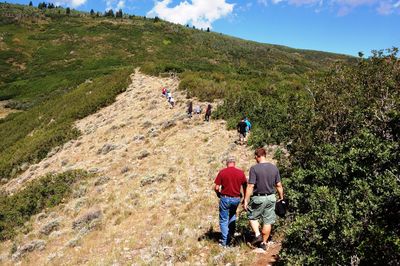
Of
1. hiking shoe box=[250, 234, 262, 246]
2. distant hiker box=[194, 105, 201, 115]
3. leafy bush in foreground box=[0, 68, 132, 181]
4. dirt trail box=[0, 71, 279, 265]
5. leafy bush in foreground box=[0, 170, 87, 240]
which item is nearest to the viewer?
hiking shoe box=[250, 234, 262, 246]

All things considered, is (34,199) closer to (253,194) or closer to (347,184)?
(253,194)

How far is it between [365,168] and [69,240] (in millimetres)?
11360

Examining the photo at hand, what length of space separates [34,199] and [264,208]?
587 inches

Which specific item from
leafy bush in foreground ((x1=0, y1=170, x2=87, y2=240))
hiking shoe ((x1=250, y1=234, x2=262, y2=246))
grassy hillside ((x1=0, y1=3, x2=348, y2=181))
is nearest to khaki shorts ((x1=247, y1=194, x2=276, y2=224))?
hiking shoe ((x1=250, y1=234, x2=262, y2=246))

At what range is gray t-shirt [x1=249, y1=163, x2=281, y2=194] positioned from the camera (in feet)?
28.7

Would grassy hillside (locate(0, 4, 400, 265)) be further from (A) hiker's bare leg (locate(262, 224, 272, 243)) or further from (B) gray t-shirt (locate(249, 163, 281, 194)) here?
(B) gray t-shirt (locate(249, 163, 281, 194))

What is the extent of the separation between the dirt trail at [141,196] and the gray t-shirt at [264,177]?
169 cm

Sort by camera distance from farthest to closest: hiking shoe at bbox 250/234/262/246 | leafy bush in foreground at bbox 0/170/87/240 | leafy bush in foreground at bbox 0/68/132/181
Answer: leafy bush in foreground at bbox 0/68/132/181 → leafy bush in foreground at bbox 0/170/87/240 → hiking shoe at bbox 250/234/262/246

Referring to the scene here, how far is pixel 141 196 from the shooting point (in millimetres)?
16797

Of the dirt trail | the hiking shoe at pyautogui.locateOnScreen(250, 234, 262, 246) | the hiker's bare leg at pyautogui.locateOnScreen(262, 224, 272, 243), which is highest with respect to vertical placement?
the hiker's bare leg at pyautogui.locateOnScreen(262, 224, 272, 243)

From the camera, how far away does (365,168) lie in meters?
9.05

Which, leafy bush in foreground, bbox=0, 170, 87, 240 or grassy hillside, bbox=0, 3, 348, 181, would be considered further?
grassy hillside, bbox=0, 3, 348, 181

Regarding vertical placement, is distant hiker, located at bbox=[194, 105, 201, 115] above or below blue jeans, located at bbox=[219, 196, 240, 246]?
above

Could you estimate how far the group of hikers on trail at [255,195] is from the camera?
879 cm
